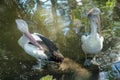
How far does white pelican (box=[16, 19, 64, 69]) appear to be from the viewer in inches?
330

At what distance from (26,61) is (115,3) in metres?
4.17

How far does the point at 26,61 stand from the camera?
8.95m

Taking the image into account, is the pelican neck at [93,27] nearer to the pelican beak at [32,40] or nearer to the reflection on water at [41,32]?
the reflection on water at [41,32]

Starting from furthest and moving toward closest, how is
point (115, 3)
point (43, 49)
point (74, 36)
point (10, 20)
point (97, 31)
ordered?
point (115, 3) → point (10, 20) → point (74, 36) → point (97, 31) → point (43, 49)

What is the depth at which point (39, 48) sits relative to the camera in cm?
859

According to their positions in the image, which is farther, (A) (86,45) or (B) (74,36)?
(B) (74,36)

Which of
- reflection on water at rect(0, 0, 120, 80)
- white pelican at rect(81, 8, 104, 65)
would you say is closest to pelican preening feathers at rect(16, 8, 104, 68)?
white pelican at rect(81, 8, 104, 65)

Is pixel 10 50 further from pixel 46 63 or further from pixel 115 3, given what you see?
pixel 115 3

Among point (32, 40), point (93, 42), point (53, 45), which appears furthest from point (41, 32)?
point (93, 42)

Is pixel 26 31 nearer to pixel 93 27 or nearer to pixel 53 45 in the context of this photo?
pixel 53 45

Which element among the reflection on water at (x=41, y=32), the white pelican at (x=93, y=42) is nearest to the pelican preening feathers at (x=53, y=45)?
the white pelican at (x=93, y=42)

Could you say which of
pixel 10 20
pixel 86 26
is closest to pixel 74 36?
pixel 86 26

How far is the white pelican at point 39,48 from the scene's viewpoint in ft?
27.5

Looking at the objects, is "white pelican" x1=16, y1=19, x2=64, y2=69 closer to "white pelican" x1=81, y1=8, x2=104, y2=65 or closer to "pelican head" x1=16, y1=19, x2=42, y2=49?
"pelican head" x1=16, y1=19, x2=42, y2=49
